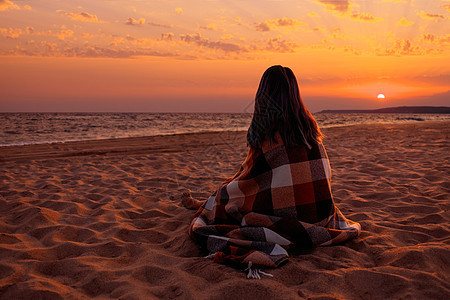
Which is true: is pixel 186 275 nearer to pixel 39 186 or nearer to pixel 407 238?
pixel 407 238

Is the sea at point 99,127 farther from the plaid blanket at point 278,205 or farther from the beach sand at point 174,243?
the plaid blanket at point 278,205

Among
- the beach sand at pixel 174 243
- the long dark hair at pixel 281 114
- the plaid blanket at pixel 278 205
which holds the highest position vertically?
the long dark hair at pixel 281 114

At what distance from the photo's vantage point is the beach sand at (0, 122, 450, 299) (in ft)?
6.54

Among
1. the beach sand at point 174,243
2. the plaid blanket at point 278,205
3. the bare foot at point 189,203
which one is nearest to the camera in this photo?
the beach sand at point 174,243

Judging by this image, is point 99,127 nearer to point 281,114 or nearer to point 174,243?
point 174,243

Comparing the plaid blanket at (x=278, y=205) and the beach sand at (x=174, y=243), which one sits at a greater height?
the plaid blanket at (x=278, y=205)

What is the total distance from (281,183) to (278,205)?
0.59 feet

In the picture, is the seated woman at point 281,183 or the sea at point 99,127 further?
the sea at point 99,127

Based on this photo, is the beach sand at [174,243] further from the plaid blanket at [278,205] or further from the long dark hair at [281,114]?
the long dark hair at [281,114]

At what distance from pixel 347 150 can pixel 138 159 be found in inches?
209

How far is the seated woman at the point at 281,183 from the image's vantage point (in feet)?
8.23

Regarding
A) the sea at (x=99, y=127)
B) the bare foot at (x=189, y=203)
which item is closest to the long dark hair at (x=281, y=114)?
the bare foot at (x=189, y=203)

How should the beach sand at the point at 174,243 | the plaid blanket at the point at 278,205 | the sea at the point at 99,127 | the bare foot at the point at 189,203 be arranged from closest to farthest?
the beach sand at the point at 174,243
the plaid blanket at the point at 278,205
the bare foot at the point at 189,203
the sea at the point at 99,127

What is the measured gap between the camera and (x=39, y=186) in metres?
4.77
